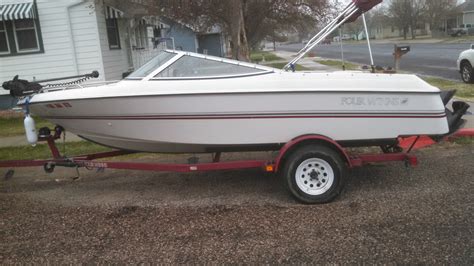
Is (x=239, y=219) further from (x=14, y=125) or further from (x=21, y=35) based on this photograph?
(x=21, y=35)

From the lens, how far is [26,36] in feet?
48.8

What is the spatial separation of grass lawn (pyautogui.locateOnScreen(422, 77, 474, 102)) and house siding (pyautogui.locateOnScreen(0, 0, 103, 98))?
10.0 meters

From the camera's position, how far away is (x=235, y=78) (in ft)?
17.9

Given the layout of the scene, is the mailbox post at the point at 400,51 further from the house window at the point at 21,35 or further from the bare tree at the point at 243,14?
the house window at the point at 21,35

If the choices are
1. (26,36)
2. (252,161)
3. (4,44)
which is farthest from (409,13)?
(252,161)

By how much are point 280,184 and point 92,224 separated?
2.34m

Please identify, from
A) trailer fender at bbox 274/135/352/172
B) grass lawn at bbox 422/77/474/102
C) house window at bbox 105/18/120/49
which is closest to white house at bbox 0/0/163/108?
house window at bbox 105/18/120/49

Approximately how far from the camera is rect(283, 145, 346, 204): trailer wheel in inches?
210

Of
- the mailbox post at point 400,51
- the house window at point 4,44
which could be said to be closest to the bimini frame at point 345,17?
the mailbox post at point 400,51

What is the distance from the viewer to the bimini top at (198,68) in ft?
18.1

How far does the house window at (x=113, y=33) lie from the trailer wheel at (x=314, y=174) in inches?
478

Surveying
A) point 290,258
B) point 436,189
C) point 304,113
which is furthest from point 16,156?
point 436,189

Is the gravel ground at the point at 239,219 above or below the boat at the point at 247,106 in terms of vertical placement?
below

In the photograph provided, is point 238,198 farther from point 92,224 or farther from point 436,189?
point 436,189
